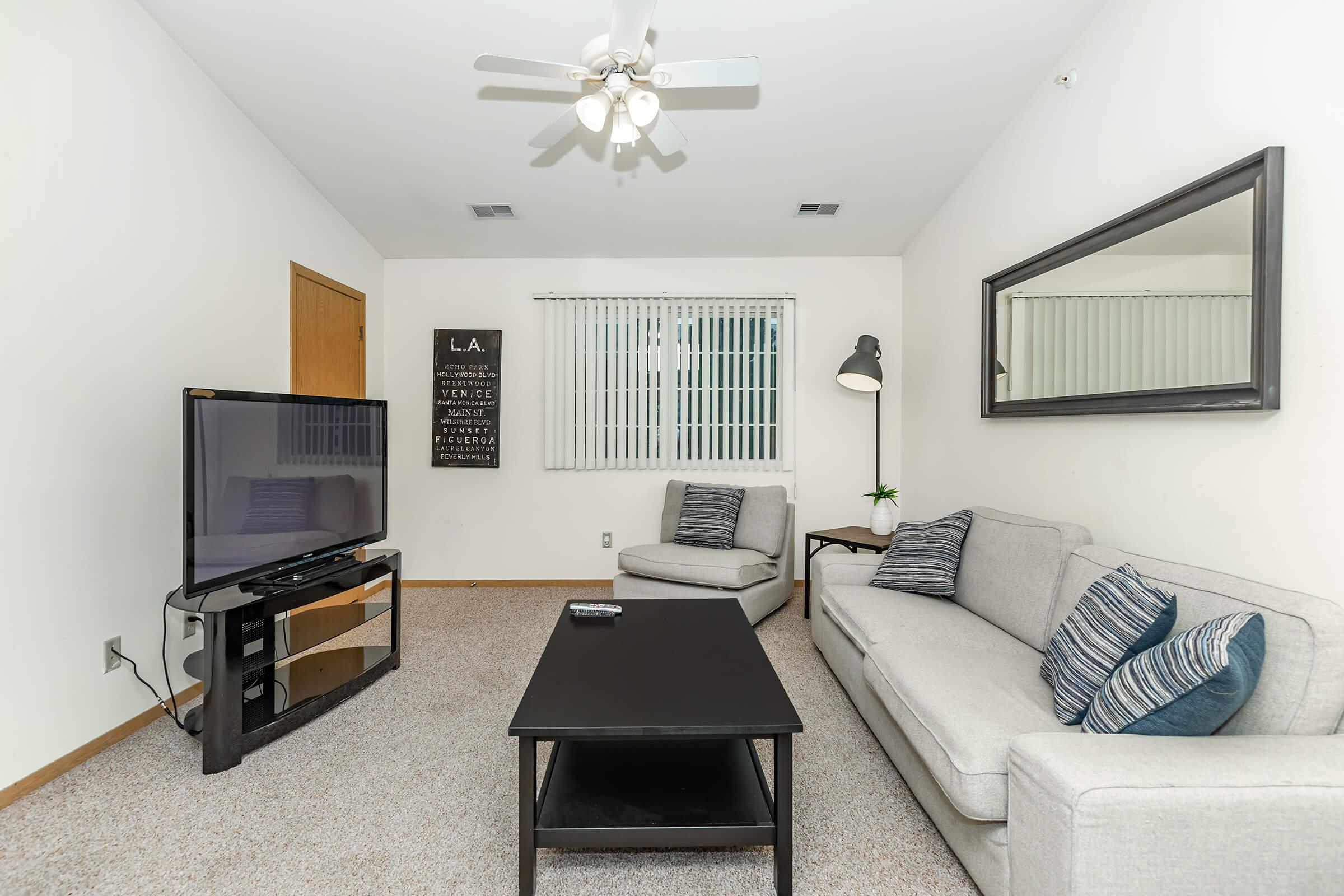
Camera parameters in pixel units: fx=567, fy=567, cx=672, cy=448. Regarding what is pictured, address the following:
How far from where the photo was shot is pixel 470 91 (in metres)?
2.54

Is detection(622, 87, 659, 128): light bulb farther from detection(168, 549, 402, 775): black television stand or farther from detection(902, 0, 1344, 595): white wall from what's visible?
detection(168, 549, 402, 775): black television stand

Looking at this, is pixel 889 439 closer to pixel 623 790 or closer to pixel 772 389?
pixel 772 389

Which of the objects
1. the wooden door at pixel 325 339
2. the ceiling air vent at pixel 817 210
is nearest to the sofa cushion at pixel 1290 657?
the ceiling air vent at pixel 817 210

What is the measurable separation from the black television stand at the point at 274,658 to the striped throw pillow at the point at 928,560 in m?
2.36

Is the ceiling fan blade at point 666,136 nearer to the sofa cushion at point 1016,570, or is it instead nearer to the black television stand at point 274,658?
the sofa cushion at point 1016,570

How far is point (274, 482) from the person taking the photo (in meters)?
2.33

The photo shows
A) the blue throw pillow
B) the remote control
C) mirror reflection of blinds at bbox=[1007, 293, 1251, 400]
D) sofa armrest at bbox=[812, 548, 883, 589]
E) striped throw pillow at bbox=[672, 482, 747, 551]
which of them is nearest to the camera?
the blue throw pillow

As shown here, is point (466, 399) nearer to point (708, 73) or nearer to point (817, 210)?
point (817, 210)

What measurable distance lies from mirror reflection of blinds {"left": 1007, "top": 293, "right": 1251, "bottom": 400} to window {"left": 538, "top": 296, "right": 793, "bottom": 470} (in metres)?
1.87

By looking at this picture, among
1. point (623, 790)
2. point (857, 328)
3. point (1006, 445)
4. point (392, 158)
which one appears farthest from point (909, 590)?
point (392, 158)

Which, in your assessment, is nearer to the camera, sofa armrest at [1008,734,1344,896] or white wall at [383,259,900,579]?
sofa armrest at [1008,734,1344,896]

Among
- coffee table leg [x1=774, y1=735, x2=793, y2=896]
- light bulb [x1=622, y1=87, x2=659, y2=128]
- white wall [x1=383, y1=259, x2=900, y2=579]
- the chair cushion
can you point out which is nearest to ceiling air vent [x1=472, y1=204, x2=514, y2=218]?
white wall [x1=383, y1=259, x2=900, y2=579]

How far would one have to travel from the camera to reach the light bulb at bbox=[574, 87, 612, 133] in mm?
1938

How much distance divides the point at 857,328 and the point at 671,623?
9.97 feet
